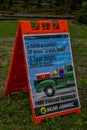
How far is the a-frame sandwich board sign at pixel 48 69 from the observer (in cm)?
505

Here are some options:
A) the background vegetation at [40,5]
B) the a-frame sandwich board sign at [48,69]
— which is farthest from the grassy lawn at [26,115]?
the background vegetation at [40,5]

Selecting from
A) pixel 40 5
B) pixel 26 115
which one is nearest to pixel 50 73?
pixel 26 115

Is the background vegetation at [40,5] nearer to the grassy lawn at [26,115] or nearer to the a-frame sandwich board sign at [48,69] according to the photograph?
the grassy lawn at [26,115]

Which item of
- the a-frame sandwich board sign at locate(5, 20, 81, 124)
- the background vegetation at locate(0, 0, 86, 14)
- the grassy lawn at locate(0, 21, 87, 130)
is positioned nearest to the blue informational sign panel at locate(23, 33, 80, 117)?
the a-frame sandwich board sign at locate(5, 20, 81, 124)

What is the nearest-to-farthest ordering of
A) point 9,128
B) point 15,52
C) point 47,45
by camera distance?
point 9,128
point 47,45
point 15,52

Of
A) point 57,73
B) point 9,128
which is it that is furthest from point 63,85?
point 9,128

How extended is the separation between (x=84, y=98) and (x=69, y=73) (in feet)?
2.93

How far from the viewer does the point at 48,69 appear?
17.1ft

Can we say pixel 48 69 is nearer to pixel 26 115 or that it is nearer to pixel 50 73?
pixel 50 73

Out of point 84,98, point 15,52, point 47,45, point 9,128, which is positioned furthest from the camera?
point 84,98

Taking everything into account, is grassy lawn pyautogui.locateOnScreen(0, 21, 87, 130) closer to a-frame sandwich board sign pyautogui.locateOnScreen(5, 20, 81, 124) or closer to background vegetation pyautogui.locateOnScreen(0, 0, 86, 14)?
a-frame sandwich board sign pyautogui.locateOnScreen(5, 20, 81, 124)

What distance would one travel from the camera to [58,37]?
17.4 feet

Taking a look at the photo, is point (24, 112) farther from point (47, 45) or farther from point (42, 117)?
point (47, 45)

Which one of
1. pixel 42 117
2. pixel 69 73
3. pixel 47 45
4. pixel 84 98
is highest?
pixel 47 45
